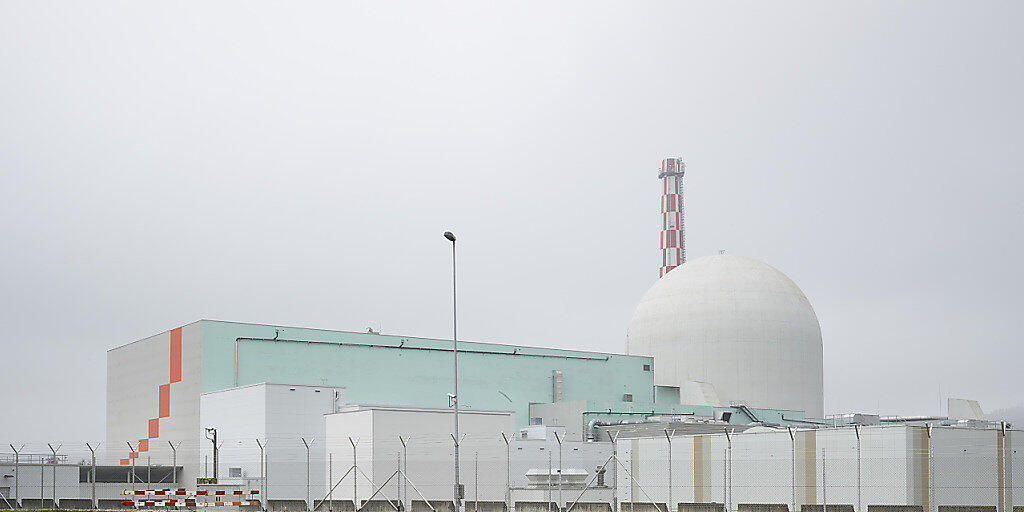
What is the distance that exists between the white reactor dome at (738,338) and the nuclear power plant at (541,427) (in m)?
0.13

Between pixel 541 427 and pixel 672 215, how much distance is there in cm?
4139

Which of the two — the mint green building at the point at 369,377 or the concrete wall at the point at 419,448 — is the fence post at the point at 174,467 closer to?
the mint green building at the point at 369,377

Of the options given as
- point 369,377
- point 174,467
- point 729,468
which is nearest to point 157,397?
point 369,377

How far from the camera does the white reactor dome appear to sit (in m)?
66.5

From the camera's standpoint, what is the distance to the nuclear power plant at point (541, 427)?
36.2 meters

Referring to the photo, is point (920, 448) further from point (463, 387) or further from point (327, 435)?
point (463, 387)

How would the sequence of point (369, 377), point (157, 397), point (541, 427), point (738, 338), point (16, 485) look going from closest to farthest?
point (16, 485), point (541, 427), point (157, 397), point (369, 377), point (738, 338)

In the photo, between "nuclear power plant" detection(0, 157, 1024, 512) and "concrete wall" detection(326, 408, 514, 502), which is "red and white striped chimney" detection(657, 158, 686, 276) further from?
"concrete wall" detection(326, 408, 514, 502)

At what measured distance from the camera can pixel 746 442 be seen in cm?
4078

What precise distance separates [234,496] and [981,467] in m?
23.4

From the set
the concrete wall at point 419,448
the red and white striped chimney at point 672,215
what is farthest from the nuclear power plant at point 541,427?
the red and white striped chimney at point 672,215

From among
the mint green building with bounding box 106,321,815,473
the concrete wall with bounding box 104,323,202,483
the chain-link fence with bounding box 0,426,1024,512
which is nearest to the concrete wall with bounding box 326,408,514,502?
the chain-link fence with bounding box 0,426,1024,512

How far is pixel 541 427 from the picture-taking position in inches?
2019

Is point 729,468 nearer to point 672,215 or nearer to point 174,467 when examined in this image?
point 174,467
